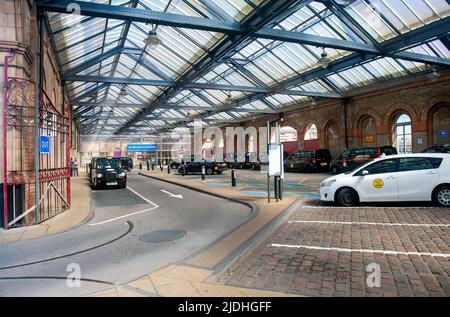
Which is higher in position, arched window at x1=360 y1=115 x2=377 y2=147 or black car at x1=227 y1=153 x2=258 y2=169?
arched window at x1=360 y1=115 x2=377 y2=147

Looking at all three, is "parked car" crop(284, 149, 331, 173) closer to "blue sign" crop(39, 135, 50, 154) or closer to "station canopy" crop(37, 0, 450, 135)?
"station canopy" crop(37, 0, 450, 135)

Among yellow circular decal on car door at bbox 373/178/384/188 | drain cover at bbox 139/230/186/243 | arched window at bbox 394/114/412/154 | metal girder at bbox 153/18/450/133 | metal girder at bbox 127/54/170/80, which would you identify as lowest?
drain cover at bbox 139/230/186/243

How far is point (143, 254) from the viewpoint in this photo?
5098 millimetres

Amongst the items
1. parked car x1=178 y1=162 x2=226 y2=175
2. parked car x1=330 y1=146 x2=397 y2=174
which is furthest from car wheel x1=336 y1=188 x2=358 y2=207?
parked car x1=178 y1=162 x2=226 y2=175

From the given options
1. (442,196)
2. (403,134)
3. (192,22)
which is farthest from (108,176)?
(403,134)

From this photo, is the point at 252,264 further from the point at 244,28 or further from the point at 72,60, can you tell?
the point at 72,60

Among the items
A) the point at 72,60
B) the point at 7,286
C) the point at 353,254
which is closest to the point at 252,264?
the point at 353,254

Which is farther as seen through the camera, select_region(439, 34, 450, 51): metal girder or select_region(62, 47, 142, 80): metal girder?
select_region(62, 47, 142, 80): metal girder

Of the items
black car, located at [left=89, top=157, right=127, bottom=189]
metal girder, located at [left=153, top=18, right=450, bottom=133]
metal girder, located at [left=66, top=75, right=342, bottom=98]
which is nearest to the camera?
metal girder, located at [left=153, top=18, right=450, bottom=133]

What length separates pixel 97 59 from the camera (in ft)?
60.5

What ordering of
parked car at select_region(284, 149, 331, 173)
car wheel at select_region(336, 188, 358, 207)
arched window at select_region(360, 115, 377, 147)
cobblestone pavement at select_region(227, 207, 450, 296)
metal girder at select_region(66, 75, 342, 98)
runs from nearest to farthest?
cobblestone pavement at select_region(227, 207, 450, 296) < car wheel at select_region(336, 188, 358, 207) < metal girder at select_region(66, 75, 342, 98) < arched window at select_region(360, 115, 377, 147) < parked car at select_region(284, 149, 331, 173)

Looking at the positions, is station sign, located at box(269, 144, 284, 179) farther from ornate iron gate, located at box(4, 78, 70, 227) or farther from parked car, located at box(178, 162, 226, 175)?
parked car, located at box(178, 162, 226, 175)

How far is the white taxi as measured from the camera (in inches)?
324

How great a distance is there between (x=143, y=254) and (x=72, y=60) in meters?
15.9
